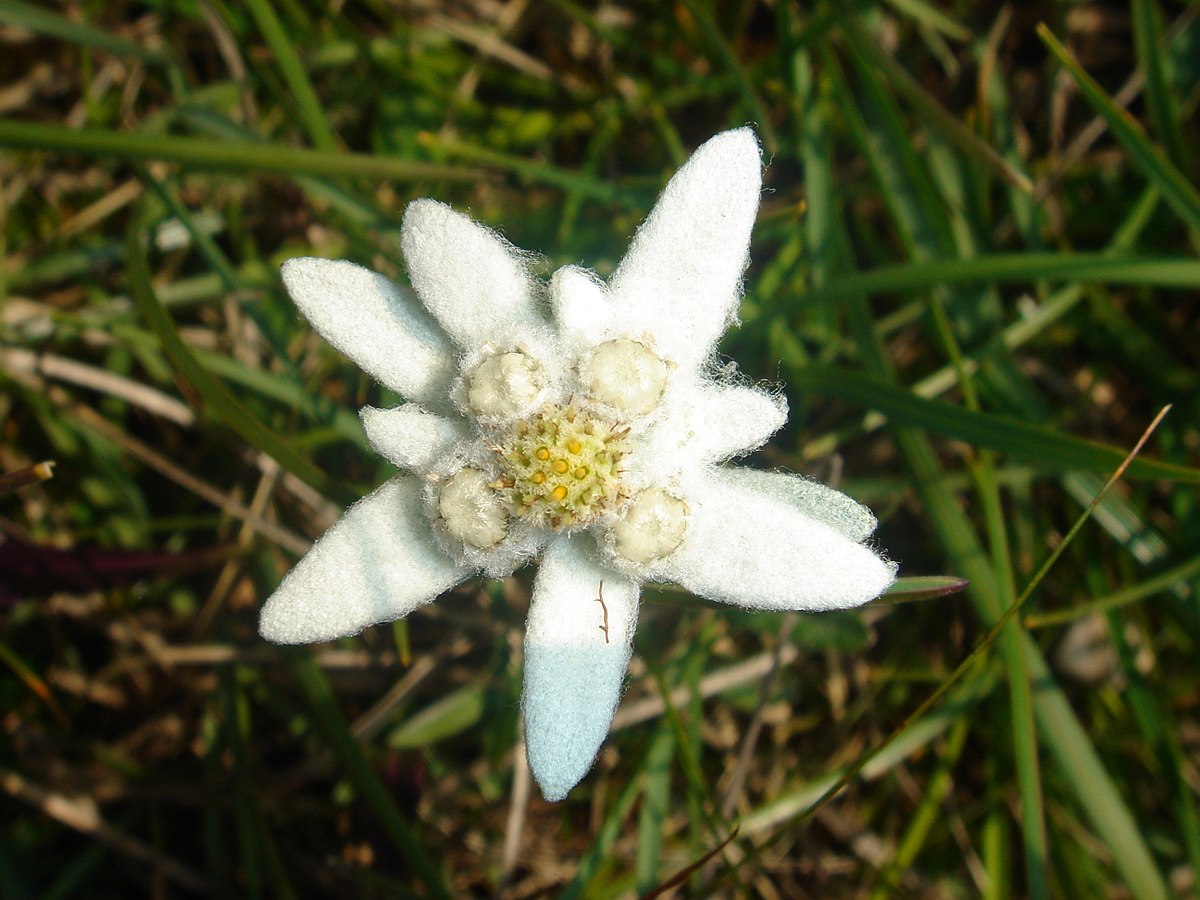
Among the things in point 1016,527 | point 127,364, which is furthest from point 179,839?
point 1016,527

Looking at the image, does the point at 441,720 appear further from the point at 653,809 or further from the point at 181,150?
the point at 181,150

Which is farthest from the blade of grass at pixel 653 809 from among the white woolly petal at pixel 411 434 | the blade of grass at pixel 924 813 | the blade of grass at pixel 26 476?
the blade of grass at pixel 26 476

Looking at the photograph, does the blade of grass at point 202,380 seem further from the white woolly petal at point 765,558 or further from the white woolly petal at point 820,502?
the white woolly petal at point 820,502

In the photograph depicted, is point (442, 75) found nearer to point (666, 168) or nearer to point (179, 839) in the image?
point (666, 168)

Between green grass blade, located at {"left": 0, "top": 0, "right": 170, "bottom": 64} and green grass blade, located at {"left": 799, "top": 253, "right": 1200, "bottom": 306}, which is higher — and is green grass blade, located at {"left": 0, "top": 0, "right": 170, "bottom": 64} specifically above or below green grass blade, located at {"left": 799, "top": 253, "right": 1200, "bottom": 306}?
above

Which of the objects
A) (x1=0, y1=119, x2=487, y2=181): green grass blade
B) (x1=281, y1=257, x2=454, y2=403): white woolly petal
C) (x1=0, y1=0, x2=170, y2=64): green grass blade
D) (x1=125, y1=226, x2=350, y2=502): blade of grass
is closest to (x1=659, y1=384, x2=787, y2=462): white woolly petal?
(x1=281, y1=257, x2=454, y2=403): white woolly petal

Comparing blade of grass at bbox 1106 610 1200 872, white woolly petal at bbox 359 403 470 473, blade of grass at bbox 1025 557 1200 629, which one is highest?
white woolly petal at bbox 359 403 470 473

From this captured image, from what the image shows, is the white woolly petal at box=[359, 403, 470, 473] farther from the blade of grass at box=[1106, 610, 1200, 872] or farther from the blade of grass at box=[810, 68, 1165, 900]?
the blade of grass at box=[1106, 610, 1200, 872]
